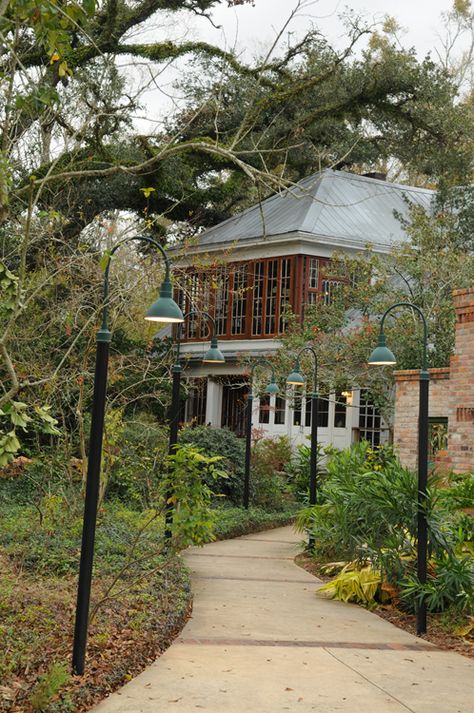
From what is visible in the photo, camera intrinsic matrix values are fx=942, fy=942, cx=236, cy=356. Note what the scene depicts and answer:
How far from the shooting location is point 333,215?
2744 cm

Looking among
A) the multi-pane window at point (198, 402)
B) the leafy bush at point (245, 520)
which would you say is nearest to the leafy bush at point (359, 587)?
the leafy bush at point (245, 520)

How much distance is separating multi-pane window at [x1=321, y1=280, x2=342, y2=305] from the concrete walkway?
12.9 meters

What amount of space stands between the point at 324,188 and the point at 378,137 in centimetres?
267

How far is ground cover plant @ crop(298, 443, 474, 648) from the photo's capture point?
926 cm

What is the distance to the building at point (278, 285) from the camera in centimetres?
2522

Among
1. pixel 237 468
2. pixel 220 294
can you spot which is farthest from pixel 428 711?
pixel 220 294

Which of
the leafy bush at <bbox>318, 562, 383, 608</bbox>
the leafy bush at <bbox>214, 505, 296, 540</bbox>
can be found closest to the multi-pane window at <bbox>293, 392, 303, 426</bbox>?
the leafy bush at <bbox>214, 505, 296, 540</bbox>

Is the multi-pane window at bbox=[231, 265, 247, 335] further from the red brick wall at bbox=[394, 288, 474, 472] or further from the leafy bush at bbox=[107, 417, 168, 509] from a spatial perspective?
the red brick wall at bbox=[394, 288, 474, 472]

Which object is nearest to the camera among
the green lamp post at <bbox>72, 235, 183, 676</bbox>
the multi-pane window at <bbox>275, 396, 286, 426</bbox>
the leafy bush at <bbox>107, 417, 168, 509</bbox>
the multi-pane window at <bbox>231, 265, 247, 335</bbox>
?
the green lamp post at <bbox>72, 235, 183, 676</bbox>

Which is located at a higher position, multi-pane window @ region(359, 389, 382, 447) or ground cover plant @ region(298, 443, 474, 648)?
multi-pane window @ region(359, 389, 382, 447)

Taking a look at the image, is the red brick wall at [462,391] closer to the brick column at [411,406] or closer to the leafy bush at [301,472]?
the brick column at [411,406]

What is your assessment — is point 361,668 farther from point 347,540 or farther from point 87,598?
point 347,540

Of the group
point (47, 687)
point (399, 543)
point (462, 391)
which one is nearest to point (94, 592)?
point (47, 687)

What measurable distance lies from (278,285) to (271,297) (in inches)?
15.5
